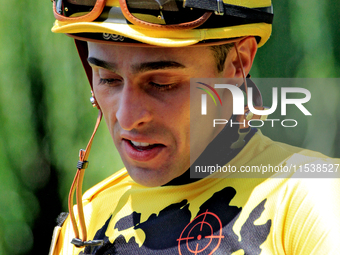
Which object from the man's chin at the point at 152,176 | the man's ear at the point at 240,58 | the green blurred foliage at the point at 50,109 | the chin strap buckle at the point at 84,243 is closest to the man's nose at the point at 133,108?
the man's chin at the point at 152,176

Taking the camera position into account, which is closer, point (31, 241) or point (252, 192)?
point (252, 192)

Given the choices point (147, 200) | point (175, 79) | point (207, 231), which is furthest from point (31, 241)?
point (175, 79)

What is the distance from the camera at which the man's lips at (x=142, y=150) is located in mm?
1012

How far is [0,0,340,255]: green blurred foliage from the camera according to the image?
1.71 m

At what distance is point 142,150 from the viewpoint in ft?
3.34

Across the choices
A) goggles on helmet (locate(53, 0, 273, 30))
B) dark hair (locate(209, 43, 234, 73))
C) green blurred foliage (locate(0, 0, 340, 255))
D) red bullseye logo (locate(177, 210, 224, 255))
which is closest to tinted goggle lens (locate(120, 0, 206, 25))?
goggles on helmet (locate(53, 0, 273, 30))

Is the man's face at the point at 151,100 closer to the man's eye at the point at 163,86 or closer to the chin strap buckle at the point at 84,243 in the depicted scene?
the man's eye at the point at 163,86

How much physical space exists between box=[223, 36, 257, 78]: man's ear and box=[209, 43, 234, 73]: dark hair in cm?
2

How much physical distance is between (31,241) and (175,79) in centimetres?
132

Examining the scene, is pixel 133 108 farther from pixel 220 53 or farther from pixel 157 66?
pixel 220 53

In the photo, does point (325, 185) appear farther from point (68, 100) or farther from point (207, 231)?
point (68, 100)

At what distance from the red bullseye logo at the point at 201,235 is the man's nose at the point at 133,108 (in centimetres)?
31

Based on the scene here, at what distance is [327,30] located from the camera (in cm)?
168

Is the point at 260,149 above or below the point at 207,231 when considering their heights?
above
